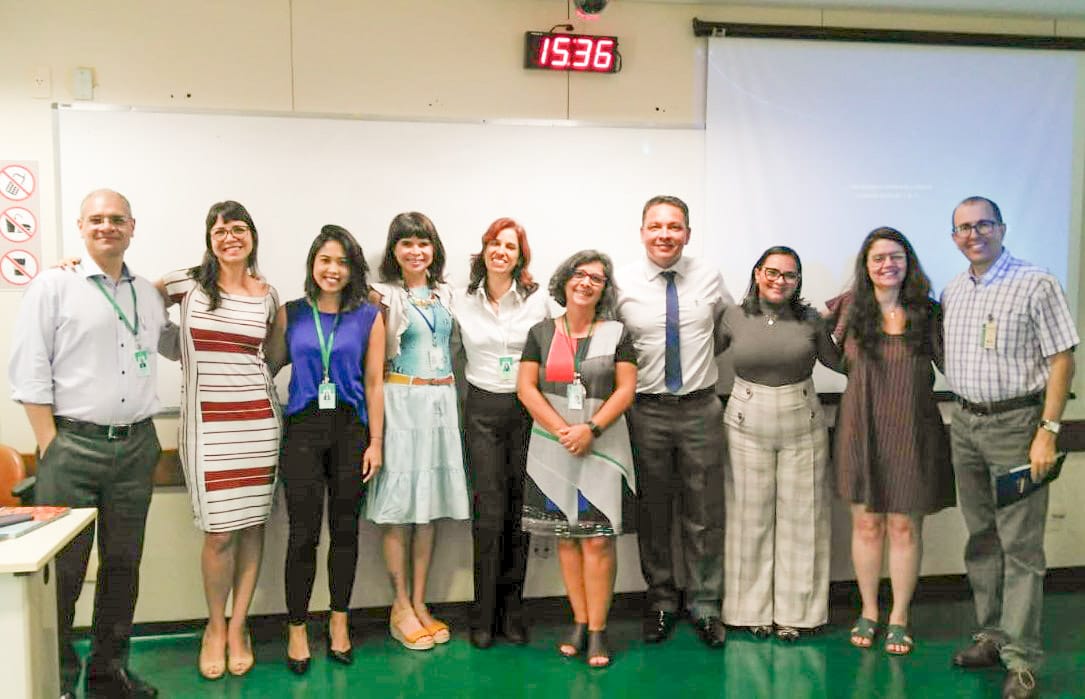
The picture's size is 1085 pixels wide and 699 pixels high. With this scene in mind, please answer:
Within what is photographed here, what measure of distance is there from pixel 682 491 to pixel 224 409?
196cm

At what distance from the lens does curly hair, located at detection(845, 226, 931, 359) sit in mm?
3262

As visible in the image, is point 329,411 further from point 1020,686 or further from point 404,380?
point 1020,686

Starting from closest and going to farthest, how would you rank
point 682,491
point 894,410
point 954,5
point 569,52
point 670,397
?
point 894,410 → point 670,397 → point 682,491 → point 569,52 → point 954,5

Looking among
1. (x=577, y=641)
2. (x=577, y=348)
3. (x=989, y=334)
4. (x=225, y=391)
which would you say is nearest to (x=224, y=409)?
(x=225, y=391)

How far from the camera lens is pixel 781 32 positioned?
3828 mm

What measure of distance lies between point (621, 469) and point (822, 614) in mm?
1207

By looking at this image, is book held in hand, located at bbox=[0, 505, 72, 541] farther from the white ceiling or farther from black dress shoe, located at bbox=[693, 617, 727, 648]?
the white ceiling

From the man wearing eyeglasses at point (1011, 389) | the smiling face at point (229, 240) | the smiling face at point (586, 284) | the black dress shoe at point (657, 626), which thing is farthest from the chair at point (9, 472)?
the man wearing eyeglasses at point (1011, 389)

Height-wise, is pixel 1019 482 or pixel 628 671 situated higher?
pixel 1019 482

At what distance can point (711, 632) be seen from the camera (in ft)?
11.3

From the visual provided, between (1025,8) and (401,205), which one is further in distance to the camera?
(1025,8)

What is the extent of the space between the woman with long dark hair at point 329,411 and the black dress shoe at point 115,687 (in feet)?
1.81

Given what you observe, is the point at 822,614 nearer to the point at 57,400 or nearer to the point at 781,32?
the point at 781,32

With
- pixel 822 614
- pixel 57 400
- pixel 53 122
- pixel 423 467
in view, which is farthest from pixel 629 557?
pixel 53 122
